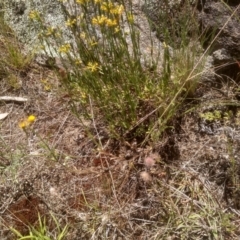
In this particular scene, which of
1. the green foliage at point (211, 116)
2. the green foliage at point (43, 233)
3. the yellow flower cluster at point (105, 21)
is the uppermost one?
the yellow flower cluster at point (105, 21)

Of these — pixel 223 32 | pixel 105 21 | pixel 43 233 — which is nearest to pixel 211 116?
pixel 223 32

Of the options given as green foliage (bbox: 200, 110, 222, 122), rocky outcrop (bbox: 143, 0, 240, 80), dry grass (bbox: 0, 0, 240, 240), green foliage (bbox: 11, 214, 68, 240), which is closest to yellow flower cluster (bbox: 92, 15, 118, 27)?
rocky outcrop (bbox: 143, 0, 240, 80)

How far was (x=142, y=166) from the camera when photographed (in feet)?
5.92

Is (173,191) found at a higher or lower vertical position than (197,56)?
lower

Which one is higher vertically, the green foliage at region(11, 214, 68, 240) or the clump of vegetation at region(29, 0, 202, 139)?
the clump of vegetation at region(29, 0, 202, 139)

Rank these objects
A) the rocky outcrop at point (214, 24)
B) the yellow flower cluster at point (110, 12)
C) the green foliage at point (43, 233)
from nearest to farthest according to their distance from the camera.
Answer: the yellow flower cluster at point (110, 12) → the green foliage at point (43, 233) → the rocky outcrop at point (214, 24)

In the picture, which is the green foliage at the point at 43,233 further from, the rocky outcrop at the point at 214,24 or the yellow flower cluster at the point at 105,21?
the rocky outcrop at the point at 214,24

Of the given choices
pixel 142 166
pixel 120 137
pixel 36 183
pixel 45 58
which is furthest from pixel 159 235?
pixel 45 58

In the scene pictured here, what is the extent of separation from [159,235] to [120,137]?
1.59 ft

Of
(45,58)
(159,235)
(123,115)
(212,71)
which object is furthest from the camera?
(45,58)

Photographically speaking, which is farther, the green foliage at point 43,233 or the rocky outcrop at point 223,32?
the rocky outcrop at point 223,32

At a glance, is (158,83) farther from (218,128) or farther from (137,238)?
(137,238)

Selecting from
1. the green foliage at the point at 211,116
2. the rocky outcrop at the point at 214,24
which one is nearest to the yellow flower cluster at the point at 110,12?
the rocky outcrop at the point at 214,24

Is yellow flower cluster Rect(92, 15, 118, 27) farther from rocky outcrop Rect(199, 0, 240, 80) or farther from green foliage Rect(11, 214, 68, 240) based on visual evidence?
green foliage Rect(11, 214, 68, 240)
